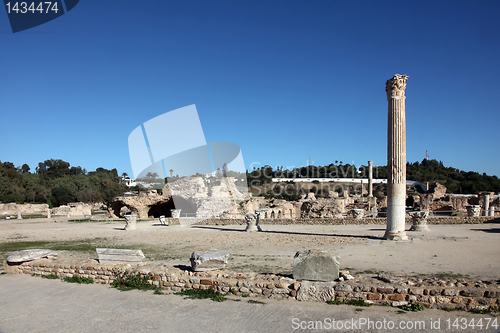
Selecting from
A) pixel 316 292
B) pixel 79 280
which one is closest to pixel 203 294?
pixel 316 292

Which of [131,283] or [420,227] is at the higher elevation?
[420,227]

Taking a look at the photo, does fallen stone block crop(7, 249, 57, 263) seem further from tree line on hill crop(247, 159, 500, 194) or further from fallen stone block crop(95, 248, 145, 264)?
tree line on hill crop(247, 159, 500, 194)

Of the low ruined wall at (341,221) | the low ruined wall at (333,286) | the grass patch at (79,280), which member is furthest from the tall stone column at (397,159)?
the grass patch at (79,280)

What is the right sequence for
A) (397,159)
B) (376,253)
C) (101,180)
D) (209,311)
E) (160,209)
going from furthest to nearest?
(101,180) < (160,209) < (397,159) < (376,253) < (209,311)

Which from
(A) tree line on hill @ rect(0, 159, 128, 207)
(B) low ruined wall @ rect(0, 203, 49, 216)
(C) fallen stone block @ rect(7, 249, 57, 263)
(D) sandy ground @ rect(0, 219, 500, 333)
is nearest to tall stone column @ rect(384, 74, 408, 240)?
(D) sandy ground @ rect(0, 219, 500, 333)

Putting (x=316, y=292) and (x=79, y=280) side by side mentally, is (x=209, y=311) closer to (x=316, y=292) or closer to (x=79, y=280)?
(x=316, y=292)

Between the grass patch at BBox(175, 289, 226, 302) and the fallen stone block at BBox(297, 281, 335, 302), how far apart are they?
1.30 metres

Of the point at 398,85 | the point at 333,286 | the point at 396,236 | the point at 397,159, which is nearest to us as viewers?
the point at 333,286

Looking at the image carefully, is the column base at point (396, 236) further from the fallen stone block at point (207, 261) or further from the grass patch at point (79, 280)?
the grass patch at point (79, 280)

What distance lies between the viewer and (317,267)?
5.39 meters

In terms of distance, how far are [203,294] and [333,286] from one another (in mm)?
2208

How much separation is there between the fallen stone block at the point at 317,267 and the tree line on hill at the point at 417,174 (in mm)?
Result: 55937

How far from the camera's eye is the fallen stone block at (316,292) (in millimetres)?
4926

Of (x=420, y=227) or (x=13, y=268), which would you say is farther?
(x=420, y=227)
